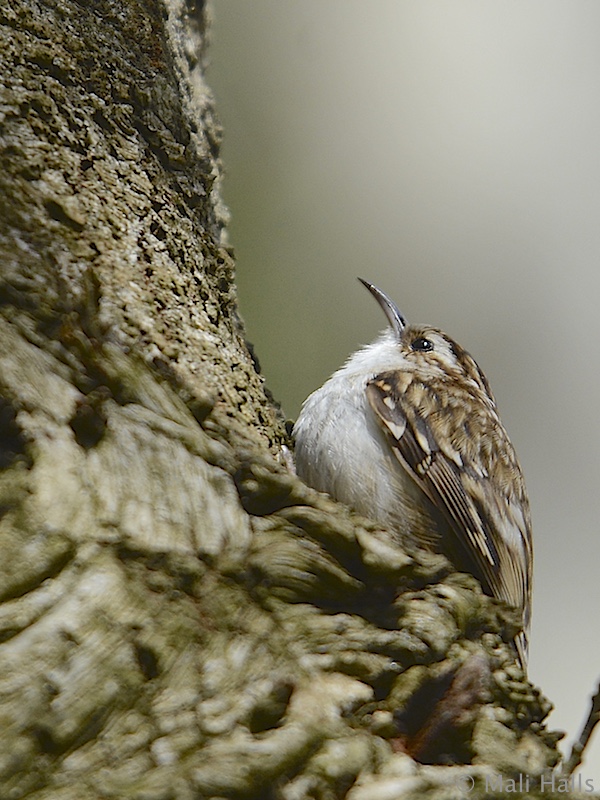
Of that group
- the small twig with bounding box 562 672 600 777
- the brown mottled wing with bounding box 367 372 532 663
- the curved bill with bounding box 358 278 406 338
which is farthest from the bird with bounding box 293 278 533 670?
the curved bill with bounding box 358 278 406 338

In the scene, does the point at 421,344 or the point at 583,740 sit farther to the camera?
the point at 421,344

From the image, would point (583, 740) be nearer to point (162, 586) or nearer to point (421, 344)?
point (162, 586)

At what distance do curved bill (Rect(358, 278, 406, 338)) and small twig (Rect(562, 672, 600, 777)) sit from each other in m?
1.85

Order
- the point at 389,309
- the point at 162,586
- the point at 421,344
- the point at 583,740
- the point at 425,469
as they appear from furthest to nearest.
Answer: the point at 389,309 < the point at 421,344 < the point at 425,469 < the point at 583,740 < the point at 162,586

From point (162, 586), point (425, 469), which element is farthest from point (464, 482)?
point (162, 586)

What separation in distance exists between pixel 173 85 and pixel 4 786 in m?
1.88

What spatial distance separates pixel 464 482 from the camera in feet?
7.95

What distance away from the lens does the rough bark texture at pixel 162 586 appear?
1222mm

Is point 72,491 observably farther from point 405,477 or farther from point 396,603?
point 405,477

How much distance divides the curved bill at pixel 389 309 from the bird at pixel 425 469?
459 millimetres

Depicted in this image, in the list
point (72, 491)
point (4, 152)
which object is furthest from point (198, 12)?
point (72, 491)

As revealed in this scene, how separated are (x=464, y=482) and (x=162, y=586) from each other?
1236 millimetres

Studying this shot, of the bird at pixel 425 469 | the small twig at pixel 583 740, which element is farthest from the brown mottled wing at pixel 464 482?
the small twig at pixel 583 740

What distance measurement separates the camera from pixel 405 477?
2342 millimetres
